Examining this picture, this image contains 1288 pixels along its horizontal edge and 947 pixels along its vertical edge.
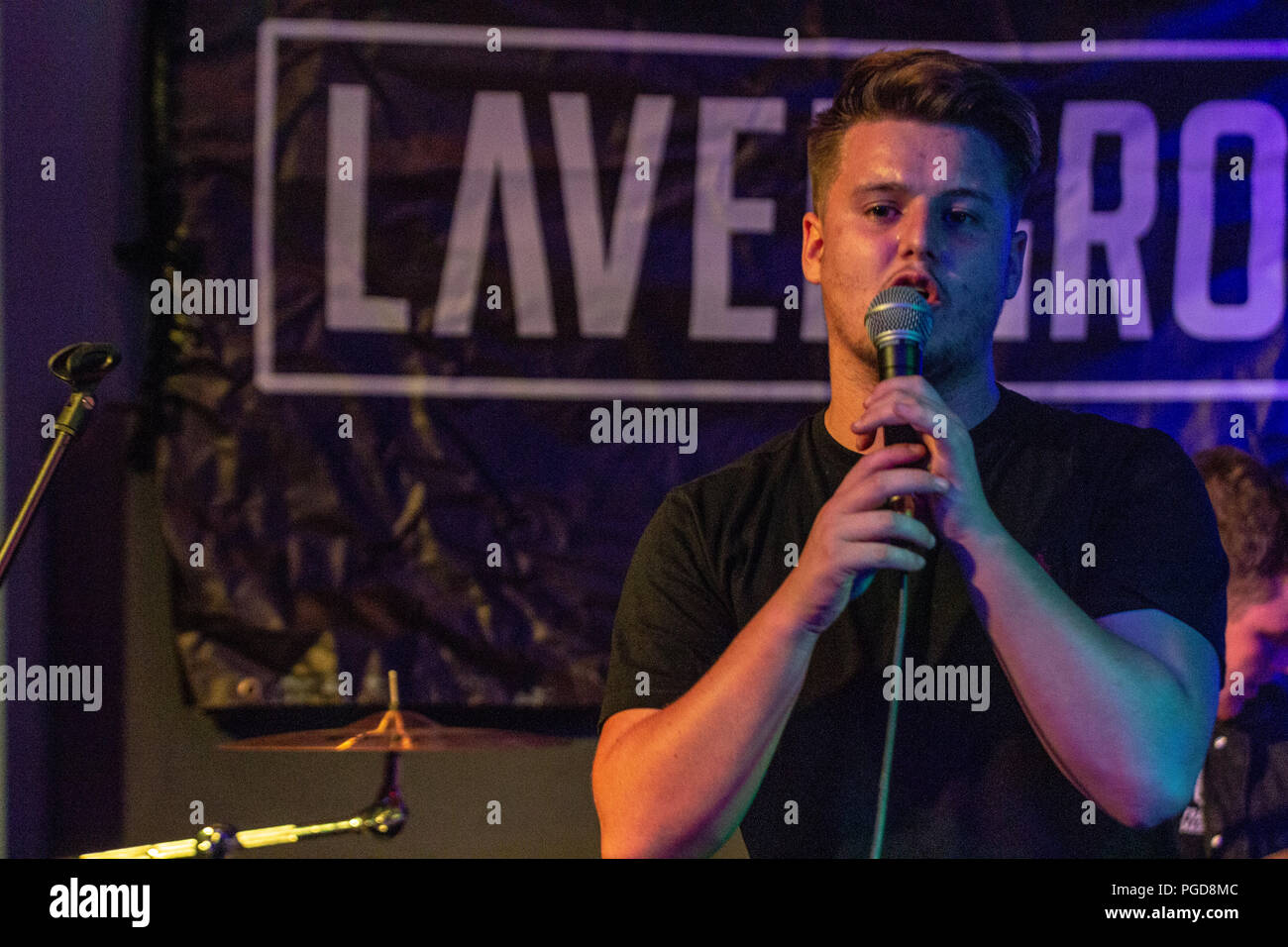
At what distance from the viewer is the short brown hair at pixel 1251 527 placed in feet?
7.09

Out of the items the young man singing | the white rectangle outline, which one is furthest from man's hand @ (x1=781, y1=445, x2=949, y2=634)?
the white rectangle outline

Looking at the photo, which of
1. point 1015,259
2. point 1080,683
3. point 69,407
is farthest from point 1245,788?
point 69,407

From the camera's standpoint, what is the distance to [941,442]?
1219 millimetres

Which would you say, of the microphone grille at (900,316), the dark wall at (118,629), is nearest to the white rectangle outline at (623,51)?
the dark wall at (118,629)

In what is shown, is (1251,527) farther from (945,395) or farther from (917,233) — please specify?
(917,233)

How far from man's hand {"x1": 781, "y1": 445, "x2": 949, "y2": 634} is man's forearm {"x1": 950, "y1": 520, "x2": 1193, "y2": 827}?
6.2 inches

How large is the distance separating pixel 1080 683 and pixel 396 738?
1.17 m

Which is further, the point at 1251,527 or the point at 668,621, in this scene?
the point at 1251,527

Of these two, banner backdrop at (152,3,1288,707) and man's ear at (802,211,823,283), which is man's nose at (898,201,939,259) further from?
banner backdrop at (152,3,1288,707)

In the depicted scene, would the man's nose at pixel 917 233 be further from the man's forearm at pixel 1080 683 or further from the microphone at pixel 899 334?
the man's forearm at pixel 1080 683

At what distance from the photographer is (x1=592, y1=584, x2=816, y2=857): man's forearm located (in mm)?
1324
